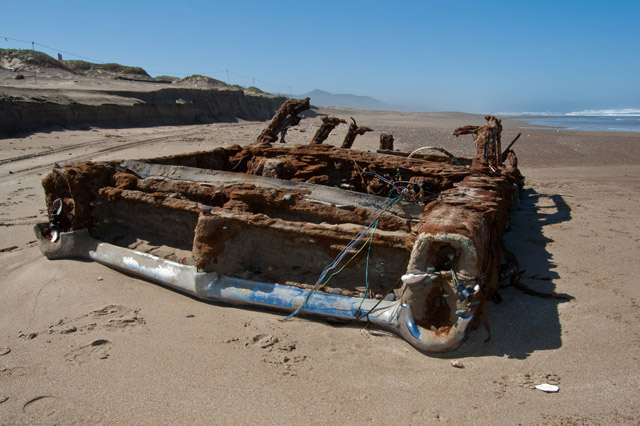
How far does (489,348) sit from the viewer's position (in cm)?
278

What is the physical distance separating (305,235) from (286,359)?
40.3 inches

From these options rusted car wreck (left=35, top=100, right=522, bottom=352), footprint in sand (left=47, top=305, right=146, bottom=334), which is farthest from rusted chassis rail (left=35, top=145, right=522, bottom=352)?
footprint in sand (left=47, top=305, right=146, bottom=334)

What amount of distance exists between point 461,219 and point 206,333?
1971 mm

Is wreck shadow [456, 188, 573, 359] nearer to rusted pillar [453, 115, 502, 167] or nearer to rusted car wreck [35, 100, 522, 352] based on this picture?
rusted car wreck [35, 100, 522, 352]

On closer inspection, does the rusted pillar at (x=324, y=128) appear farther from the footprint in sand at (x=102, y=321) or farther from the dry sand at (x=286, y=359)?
the footprint in sand at (x=102, y=321)

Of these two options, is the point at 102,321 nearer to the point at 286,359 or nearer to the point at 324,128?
the point at 286,359

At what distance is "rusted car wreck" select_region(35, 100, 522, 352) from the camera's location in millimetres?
2801

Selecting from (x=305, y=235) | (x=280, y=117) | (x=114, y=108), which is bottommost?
(x=305, y=235)

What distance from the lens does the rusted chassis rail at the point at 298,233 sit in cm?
279

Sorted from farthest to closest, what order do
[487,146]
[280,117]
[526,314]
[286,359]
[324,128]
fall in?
[324,128], [280,117], [487,146], [526,314], [286,359]

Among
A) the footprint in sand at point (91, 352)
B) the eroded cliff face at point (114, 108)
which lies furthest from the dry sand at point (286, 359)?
the eroded cliff face at point (114, 108)

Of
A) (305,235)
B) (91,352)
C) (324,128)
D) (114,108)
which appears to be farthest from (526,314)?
(114,108)

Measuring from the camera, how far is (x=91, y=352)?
8.89ft

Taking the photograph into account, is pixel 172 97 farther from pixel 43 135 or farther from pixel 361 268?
pixel 361 268
